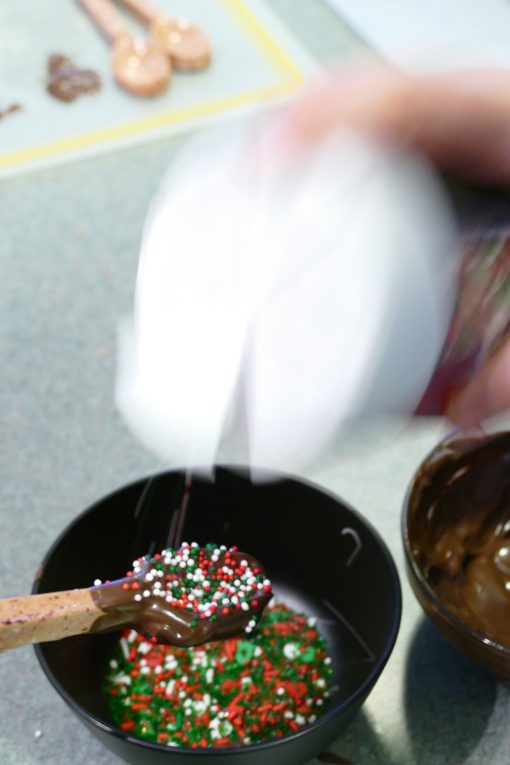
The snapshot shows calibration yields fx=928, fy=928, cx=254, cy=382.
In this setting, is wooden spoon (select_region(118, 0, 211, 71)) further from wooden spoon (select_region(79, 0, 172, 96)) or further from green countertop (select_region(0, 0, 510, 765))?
green countertop (select_region(0, 0, 510, 765))

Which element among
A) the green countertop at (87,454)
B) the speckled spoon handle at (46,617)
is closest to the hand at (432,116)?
the green countertop at (87,454)

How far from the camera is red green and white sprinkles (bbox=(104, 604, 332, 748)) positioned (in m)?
0.72

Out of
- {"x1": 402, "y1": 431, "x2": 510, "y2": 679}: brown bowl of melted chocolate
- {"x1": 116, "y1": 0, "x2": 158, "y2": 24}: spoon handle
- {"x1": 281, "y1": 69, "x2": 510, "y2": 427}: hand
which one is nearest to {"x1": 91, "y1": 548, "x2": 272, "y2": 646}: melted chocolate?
{"x1": 402, "y1": 431, "x2": 510, "y2": 679}: brown bowl of melted chocolate

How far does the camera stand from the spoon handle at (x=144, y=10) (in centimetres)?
143

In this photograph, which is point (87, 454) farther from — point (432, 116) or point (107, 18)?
point (107, 18)

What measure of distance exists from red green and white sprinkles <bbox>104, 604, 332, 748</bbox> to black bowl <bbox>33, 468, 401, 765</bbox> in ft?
0.05

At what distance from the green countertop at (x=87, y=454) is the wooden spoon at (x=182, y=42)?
0.17 meters

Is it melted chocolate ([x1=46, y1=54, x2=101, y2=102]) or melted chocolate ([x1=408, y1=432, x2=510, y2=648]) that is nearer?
melted chocolate ([x1=408, y1=432, x2=510, y2=648])

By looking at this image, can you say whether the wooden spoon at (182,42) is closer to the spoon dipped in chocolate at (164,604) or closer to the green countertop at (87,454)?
the green countertop at (87,454)

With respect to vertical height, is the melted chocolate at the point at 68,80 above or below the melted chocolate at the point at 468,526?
below

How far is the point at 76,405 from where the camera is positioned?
988mm

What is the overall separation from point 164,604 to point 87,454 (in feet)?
1.00

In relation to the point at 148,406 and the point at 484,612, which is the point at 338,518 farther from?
the point at 148,406

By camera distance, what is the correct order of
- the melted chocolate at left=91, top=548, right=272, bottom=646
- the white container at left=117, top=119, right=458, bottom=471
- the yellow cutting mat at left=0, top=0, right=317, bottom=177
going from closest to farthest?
the white container at left=117, top=119, right=458, bottom=471 → the melted chocolate at left=91, top=548, right=272, bottom=646 → the yellow cutting mat at left=0, top=0, right=317, bottom=177
